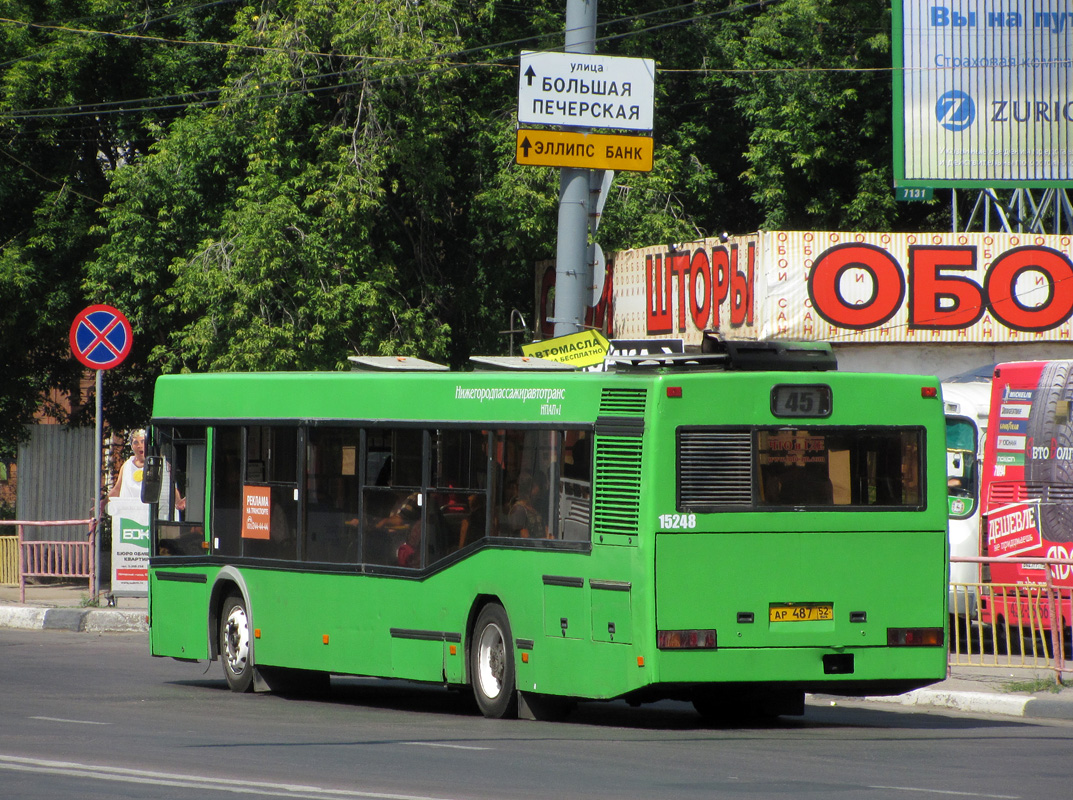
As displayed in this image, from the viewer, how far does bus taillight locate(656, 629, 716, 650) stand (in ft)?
35.8

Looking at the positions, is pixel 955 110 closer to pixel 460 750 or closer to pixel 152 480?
pixel 152 480

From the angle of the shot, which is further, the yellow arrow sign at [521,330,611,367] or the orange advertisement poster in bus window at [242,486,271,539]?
the yellow arrow sign at [521,330,611,367]

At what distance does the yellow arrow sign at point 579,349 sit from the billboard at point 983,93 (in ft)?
39.4

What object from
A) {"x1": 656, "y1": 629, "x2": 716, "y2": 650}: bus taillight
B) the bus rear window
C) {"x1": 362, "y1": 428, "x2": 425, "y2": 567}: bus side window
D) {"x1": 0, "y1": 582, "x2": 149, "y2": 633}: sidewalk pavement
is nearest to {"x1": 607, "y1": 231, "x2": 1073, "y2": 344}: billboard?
{"x1": 0, "y1": 582, "x2": 149, "y2": 633}: sidewalk pavement

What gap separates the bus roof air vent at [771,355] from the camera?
11633 mm

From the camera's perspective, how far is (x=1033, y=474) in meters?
16.4

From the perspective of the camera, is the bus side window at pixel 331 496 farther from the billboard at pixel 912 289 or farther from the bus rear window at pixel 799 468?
the billboard at pixel 912 289

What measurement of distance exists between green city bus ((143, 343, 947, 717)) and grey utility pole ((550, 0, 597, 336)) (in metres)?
3.20

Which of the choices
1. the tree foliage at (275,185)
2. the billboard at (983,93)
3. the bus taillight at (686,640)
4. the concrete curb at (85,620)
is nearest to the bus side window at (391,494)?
the bus taillight at (686,640)

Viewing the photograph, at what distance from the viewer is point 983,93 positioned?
27.3 meters

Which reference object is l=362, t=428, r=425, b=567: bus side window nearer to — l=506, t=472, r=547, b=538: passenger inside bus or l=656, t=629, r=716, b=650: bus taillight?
l=506, t=472, r=547, b=538: passenger inside bus

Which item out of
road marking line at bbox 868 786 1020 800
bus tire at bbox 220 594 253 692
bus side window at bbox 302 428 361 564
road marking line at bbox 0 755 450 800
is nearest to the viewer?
road marking line at bbox 0 755 450 800

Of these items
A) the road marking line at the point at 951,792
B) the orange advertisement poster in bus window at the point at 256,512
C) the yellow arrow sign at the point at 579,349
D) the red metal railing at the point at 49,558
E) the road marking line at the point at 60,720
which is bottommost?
the road marking line at the point at 60,720

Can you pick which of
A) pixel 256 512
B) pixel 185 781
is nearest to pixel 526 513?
pixel 256 512
